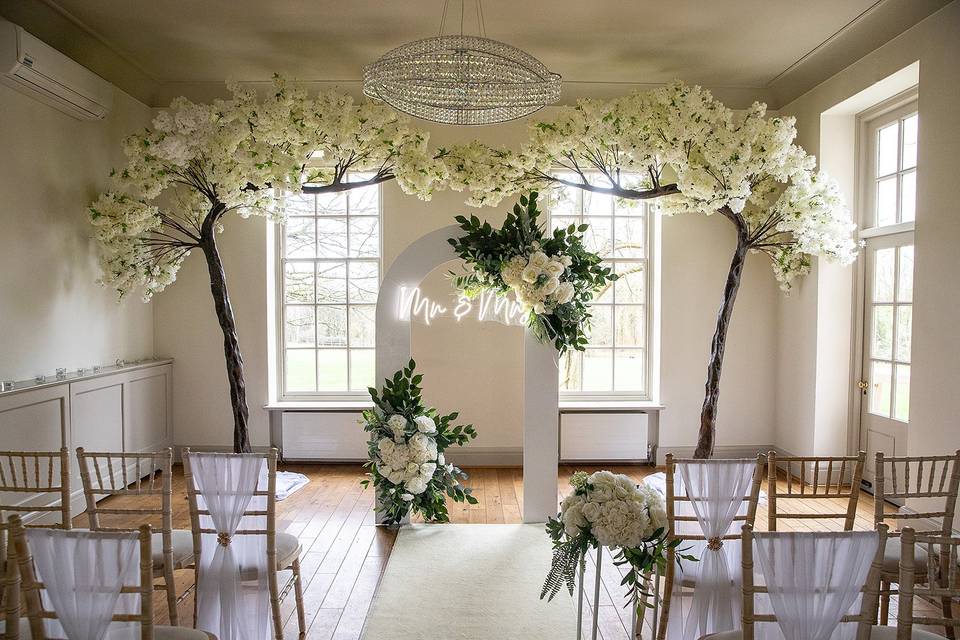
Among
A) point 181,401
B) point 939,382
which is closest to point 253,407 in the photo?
point 181,401

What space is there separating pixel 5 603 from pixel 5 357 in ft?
9.78

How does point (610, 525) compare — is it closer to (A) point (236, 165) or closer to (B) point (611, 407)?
(A) point (236, 165)

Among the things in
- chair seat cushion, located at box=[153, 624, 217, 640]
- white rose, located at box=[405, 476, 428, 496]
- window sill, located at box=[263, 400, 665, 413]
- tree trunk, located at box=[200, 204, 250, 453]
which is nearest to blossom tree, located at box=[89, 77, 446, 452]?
tree trunk, located at box=[200, 204, 250, 453]

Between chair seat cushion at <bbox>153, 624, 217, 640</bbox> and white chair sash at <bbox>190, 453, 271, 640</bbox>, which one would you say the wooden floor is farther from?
chair seat cushion at <bbox>153, 624, 217, 640</bbox>

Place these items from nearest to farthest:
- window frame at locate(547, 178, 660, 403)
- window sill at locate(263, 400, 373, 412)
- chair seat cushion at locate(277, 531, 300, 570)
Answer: chair seat cushion at locate(277, 531, 300, 570), window sill at locate(263, 400, 373, 412), window frame at locate(547, 178, 660, 403)

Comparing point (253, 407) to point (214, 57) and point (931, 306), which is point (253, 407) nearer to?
point (214, 57)

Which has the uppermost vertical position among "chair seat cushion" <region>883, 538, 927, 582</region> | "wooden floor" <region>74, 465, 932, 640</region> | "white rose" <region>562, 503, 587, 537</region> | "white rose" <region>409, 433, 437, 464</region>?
"white rose" <region>562, 503, 587, 537</region>

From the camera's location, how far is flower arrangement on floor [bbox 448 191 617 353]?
12.7 ft

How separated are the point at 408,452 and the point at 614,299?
3.00m

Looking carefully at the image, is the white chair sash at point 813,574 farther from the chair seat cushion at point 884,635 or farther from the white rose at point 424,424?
the white rose at point 424,424

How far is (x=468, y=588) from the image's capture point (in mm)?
3404

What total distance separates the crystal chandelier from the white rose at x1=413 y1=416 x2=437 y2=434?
187 centimetres

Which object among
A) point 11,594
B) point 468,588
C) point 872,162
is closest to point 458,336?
point 468,588

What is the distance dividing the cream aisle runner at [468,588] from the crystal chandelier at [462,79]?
2614mm
